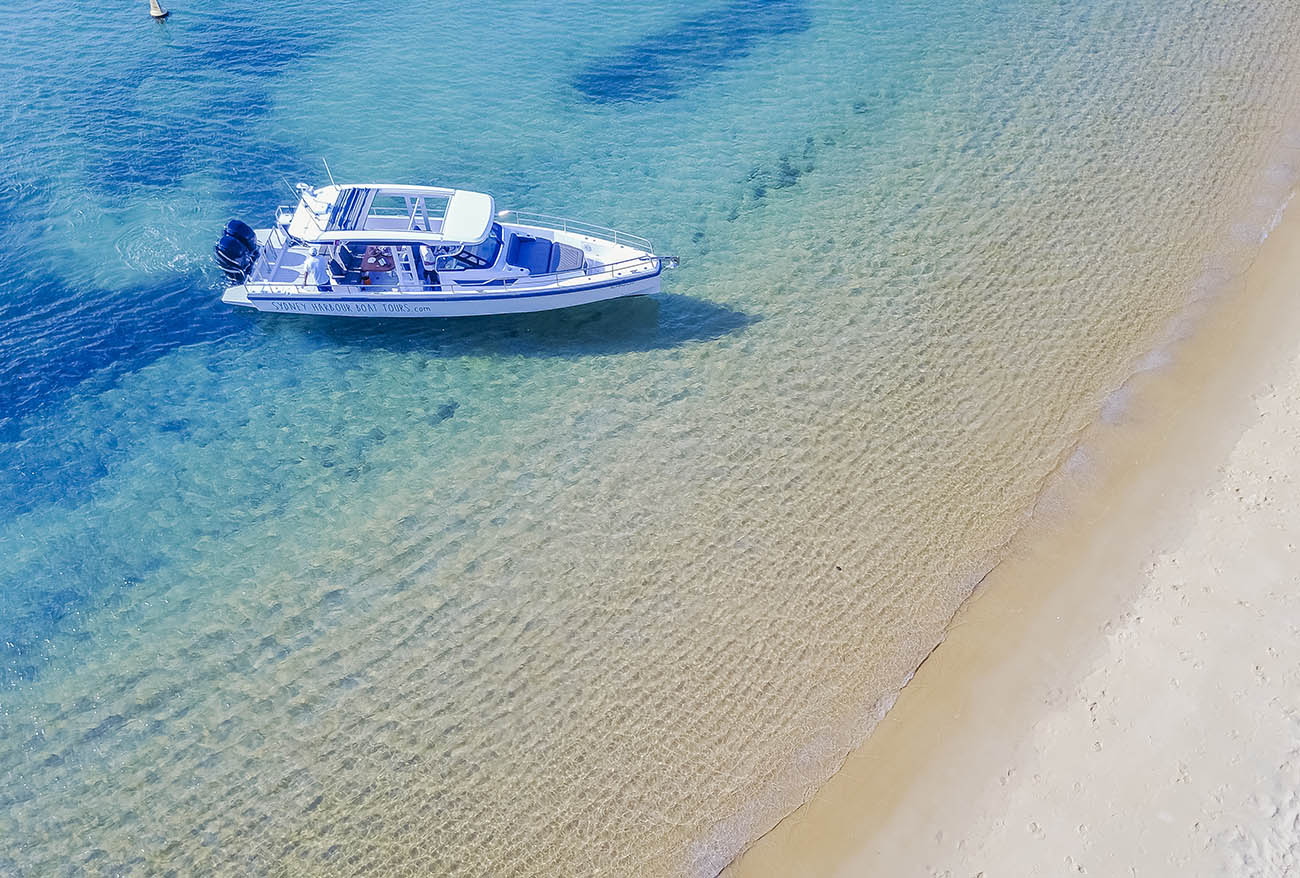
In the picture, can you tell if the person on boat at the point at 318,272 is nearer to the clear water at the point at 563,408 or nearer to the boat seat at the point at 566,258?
the clear water at the point at 563,408

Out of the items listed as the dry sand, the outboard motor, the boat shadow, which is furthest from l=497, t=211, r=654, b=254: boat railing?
the dry sand

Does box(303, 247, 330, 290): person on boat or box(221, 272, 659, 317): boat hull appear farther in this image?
box(303, 247, 330, 290): person on boat

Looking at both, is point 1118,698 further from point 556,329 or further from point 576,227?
point 576,227

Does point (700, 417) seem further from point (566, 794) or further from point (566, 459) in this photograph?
point (566, 794)

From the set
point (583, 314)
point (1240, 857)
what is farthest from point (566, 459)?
point (1240, 857)

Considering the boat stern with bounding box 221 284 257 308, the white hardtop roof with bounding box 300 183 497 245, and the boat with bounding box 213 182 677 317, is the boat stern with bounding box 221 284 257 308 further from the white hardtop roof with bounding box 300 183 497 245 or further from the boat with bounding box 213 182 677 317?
the white hardtop roof with bounding box 300 183 497 245

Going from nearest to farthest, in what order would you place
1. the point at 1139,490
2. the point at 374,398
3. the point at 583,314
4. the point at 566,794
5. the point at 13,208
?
the point at 566,794 < the point at 1139,490 < the point at 374,398 < the point at 583,314 < the point at 13,208
